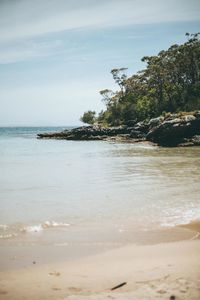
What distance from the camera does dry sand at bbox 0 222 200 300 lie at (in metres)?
4.49

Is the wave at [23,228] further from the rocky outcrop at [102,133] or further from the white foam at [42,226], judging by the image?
the rocky outcrop at [102,133]

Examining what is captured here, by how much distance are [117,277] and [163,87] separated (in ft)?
202

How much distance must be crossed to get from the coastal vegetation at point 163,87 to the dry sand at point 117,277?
5002cm

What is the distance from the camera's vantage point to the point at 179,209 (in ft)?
32.7

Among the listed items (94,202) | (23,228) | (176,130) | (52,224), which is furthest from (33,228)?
(176,130)

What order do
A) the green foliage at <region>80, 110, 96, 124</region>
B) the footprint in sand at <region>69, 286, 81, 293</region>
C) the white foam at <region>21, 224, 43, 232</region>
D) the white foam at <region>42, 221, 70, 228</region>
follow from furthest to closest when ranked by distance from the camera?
the green foliage at <region>80, 110, 96, 124</region>, the white foam at <region>42, 221, 70, 228</region>, the white foam at <region>21, 224, 43, 232</region>, the footprint in sand at <region>69, 286, 81, 293</region>

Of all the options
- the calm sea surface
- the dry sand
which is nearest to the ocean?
the calm sea surface

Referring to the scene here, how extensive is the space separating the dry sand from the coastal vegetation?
5002 centimetres

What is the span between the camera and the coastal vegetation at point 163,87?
191 feet

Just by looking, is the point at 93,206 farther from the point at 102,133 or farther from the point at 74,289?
the point at 102,133

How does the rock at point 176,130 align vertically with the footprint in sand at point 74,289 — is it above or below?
above

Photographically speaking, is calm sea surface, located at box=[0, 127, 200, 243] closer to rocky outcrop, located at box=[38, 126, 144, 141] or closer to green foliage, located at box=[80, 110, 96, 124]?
rocky outcrop, located at box=[38, 126, 144, 141]

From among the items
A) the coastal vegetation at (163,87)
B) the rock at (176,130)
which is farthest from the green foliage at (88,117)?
the rock at (176,130)

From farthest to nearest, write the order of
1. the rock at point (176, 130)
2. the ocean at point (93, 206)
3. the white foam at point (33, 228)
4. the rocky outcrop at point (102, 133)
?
the rocky outcrop at point (102, 133) → the rock at point (176, 130) → the white foam at point (33, 228) → the ocean at point (93, 206)
